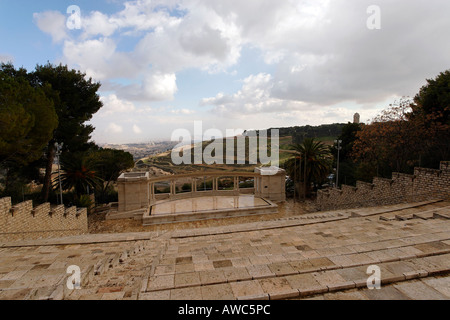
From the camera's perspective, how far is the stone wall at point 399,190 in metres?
10.1

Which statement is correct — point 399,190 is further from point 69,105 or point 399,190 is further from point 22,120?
point 69,105

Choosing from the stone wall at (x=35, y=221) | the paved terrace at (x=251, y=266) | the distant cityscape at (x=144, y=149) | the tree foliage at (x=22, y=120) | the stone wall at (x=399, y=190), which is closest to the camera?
the paved terrace at (x=251, y=266)

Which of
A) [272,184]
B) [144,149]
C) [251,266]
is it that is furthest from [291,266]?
[144,149]

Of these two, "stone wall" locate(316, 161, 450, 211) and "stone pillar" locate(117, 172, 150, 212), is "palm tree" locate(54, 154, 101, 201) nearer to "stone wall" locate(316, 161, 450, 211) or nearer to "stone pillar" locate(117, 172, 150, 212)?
"stone pillar" locate(117, 172, 150, 212)

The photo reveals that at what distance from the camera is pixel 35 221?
33.0 ft

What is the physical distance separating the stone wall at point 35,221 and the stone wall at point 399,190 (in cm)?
1588

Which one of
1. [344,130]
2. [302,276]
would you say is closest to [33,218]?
[302,276]

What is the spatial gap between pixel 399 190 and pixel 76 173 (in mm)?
18735

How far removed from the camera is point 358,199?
45.3ft

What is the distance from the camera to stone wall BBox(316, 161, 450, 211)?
10.1m

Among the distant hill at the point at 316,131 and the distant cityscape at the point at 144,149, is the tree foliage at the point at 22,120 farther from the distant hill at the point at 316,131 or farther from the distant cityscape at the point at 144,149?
the distant hill at the point at 316,131

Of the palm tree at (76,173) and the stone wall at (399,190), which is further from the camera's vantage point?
the palm tree at (76,173)

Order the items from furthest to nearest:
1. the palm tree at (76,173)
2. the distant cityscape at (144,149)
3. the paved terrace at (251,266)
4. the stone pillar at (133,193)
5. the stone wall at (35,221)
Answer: the distant cityscape at (144,149) → the stone pillar at (133,193) → the palm tree at (76,173) → the stone wall at (35,221) → the paved terrace at (251,266)

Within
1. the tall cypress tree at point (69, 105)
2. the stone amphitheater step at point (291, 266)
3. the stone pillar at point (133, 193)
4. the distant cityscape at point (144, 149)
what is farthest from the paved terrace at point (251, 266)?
the distant cityscape at point (144, 149)
